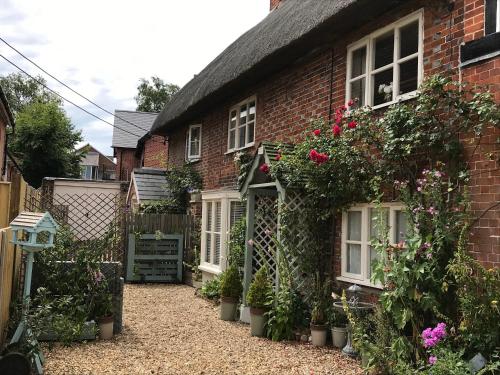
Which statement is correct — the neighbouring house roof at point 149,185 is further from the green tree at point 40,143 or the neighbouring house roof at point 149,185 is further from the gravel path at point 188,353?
the green tree at point 40,143

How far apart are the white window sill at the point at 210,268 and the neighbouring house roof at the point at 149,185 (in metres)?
3.83

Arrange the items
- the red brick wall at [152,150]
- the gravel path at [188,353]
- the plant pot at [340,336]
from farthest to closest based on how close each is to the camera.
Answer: the red brick wall at [152,150] < the plant pot at [340,336] < the gravel path at [188,353]

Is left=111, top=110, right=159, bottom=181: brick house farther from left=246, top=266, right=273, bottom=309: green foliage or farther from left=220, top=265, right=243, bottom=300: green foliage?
left=246, top=266, right=273, bottom=309: green foliage

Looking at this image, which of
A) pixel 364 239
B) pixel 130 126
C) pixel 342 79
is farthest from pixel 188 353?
pixel 130 126

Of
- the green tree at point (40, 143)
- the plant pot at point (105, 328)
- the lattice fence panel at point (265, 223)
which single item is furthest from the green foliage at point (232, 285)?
the green tree at point (40, 143)

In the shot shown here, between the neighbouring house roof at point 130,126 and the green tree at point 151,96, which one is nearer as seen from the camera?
the neighbouring house roof at point 130,126

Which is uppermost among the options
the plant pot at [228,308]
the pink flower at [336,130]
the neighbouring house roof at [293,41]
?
the neighbouring house roof at [293,41]

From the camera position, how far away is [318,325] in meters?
6.34

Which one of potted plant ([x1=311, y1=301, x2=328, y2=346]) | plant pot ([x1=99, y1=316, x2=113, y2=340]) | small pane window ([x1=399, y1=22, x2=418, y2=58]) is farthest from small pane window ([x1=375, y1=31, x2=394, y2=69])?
plant pot ([x1=99, y1=316, x2=113, y2=340])

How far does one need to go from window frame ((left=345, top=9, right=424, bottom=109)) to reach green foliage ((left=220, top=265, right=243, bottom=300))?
3.55 meters

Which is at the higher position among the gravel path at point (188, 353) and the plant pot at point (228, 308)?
the plant pot at point (228, 308)

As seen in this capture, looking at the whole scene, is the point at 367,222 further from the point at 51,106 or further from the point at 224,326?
the point at 51,106

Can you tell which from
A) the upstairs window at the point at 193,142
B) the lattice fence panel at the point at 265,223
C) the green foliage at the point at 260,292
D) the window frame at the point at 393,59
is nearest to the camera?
the window frame at the point at 393,59

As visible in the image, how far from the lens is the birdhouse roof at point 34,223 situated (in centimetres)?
498
